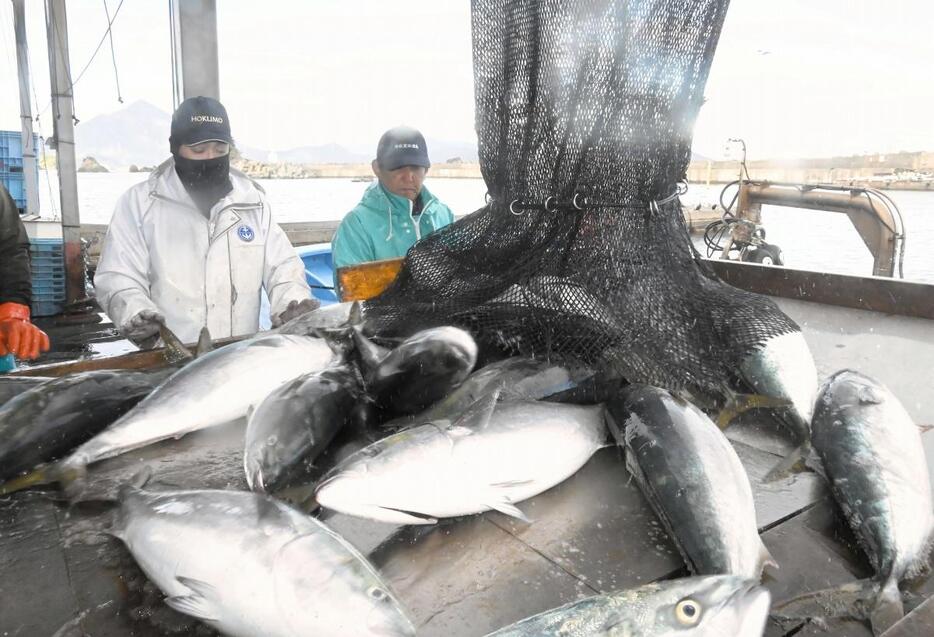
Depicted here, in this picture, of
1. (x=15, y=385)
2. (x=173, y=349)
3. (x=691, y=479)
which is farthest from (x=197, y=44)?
(x=691, y=479)

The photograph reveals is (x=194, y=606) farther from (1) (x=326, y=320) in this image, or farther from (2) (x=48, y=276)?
(2) (x=48, y=276)

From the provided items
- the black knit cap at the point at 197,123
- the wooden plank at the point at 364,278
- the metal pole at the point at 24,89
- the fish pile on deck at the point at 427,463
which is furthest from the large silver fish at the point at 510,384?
the metal pole at the point at 24,89

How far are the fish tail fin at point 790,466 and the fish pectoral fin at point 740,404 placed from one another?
243 mm

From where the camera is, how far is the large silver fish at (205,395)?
2342mm

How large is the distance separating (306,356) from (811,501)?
2.21 meters

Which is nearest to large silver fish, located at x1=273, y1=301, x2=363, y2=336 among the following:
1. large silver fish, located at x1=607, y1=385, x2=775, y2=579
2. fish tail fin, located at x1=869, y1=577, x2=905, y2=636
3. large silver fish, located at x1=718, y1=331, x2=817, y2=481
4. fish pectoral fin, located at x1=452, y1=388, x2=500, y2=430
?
fish pectoral fin, located at x1=452, y1=388, x2=500, y2=430

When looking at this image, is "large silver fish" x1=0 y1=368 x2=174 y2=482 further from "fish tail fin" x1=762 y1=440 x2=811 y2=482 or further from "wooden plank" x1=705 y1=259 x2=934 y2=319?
"wooden plank" x1=705 y1=259 x2=934 y2=319

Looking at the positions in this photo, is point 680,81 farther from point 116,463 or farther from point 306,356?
point 116,463

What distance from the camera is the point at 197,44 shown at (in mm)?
8375

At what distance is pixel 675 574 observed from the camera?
185 cm

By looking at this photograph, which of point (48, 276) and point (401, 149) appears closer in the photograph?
point (401, 149)

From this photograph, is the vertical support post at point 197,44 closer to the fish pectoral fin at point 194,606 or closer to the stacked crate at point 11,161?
the stacked crate at point 11,161

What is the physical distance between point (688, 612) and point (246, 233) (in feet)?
14.7

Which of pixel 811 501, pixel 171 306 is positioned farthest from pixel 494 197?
pixel 171 306
